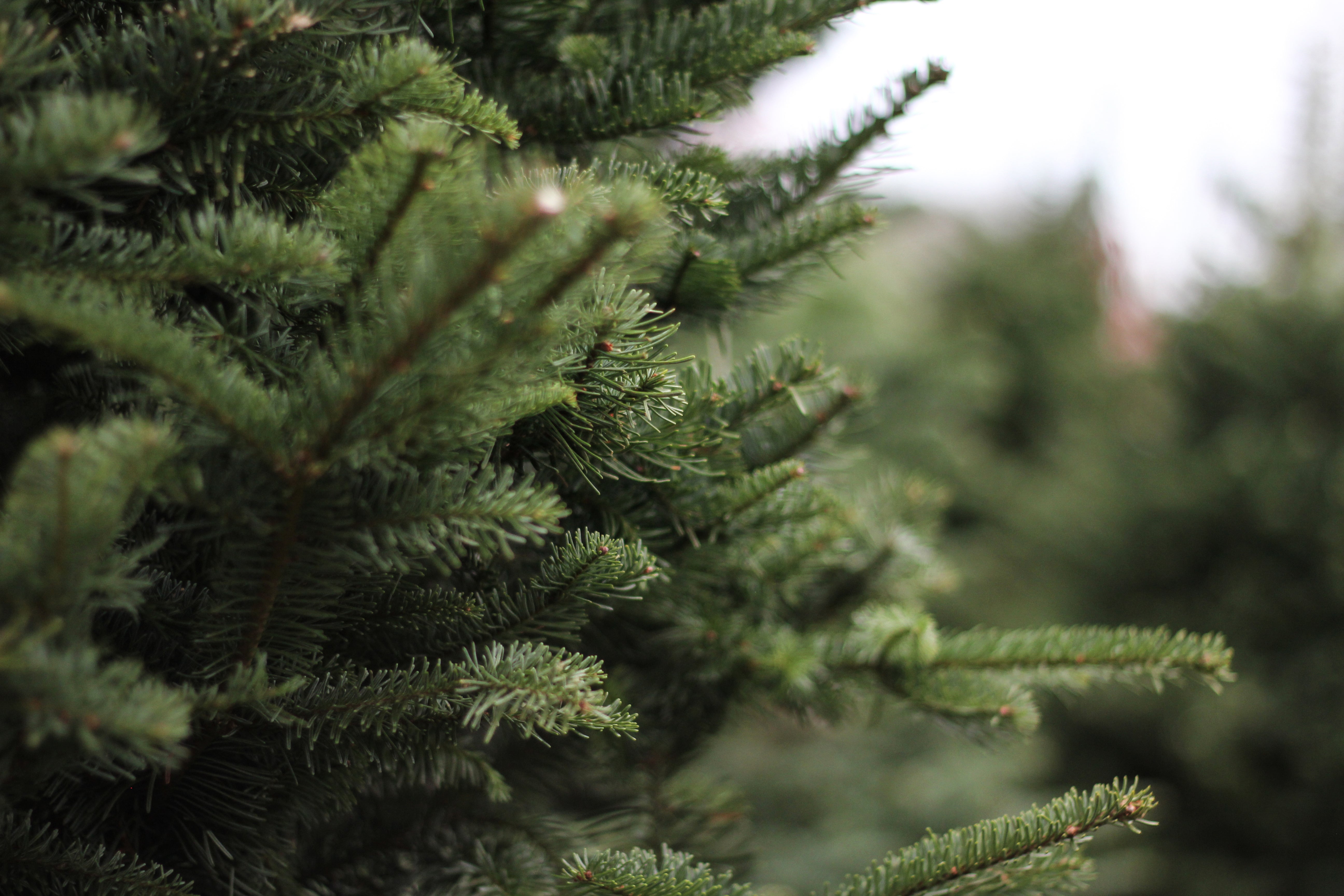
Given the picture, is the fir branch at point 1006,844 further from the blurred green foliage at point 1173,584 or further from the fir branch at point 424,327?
the blurred green foliage at point 1173,584

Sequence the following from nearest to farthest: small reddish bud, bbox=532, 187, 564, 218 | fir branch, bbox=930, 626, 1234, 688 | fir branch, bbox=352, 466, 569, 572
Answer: small reddish bud, bbox=532, 187, 564, 218, fir branch, bbox=352, 466, 569, 572, fir branch, bbox=930, 626, 1234, 688

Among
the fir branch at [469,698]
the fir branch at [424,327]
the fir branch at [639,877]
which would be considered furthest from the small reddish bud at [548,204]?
the fir branch at [639,877]

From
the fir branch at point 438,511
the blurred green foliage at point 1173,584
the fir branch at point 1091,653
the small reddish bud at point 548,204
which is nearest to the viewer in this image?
the small reddish bud at point 548,204

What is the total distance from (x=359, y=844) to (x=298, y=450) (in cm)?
45

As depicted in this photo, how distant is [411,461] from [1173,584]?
2.54 m

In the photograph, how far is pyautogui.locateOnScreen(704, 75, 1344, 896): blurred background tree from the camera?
2109mm

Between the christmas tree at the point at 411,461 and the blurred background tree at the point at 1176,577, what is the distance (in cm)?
105

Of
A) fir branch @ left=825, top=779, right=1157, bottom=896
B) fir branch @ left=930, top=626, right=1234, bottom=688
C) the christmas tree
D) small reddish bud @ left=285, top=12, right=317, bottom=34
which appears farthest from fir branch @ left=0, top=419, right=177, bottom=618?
fir branch @ left=930, top=626, right=1234, bottom=688

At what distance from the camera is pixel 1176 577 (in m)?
2.39

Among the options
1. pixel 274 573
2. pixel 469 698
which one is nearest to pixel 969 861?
pixel 469 698

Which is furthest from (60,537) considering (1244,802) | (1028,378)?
(1028,378)

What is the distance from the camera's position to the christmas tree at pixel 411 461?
38 centimetres

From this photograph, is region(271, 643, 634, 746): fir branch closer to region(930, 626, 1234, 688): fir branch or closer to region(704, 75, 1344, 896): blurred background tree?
region(930, 626, 1234, 688): fir branch

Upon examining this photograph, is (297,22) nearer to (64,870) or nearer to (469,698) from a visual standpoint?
(469,698)
